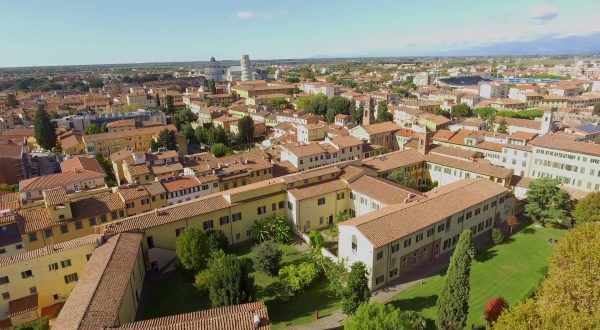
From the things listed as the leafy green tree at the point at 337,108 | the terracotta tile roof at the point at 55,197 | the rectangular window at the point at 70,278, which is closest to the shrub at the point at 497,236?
the rectangular window at the point at 70,278

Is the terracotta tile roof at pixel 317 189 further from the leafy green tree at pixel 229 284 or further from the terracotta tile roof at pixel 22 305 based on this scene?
the terracotta tile roof at pixel 22 305

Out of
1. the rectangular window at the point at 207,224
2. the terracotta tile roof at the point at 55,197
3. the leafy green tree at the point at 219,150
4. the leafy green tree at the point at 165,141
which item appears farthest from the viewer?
the leafy green tree at the point at 219,150

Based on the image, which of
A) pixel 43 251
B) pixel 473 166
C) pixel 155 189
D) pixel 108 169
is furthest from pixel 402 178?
pixel 108 169

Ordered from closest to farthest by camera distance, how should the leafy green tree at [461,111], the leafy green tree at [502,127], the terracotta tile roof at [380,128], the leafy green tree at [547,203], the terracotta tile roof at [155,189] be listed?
the leafy green tree at [547,203] < the terracotta tile roof at [155,189] < the terracotta tile roof at [380,128] < the leafy green tree at [502,127] < the leafy green tree at [461,111]

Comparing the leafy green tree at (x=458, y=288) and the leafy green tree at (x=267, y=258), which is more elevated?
the leafy green tree at (x=458, y=288)

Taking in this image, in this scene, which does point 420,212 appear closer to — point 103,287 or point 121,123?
point 103,287

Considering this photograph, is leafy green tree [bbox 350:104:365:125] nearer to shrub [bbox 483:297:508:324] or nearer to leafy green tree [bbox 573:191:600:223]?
leafy green tree [bbox 573:191:600:223]
